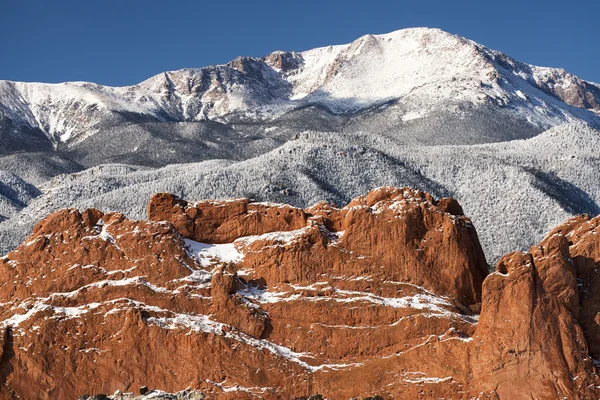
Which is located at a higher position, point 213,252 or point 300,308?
point 213,252

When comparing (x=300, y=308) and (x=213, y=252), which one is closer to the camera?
(x=300, y=308)

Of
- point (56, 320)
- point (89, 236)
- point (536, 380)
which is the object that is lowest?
point (536, 380)

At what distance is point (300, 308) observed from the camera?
83.9 meters

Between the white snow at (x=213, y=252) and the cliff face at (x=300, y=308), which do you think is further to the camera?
the white snow at (x=213, y=252)

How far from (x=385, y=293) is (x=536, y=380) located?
41.6ft

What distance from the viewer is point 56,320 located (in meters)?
83.7

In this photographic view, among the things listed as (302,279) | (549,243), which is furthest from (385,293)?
(549,243)

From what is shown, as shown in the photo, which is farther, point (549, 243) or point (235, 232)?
point (235, 232)

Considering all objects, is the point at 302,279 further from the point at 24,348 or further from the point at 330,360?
the point at 24,348

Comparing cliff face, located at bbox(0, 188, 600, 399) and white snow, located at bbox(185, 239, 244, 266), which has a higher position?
white snow, located at bbox(185, 239, 244, 266)

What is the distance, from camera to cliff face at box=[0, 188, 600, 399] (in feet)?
262

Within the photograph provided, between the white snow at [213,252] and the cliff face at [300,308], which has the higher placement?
the white snow at [213,252]

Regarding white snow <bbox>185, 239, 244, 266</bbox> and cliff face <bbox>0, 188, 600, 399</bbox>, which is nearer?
cliff face <bbox>0, 188, 600, 399</bbox>

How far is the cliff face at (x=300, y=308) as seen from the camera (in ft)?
262
